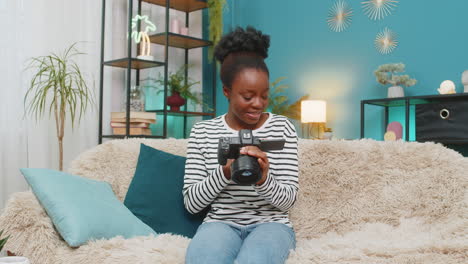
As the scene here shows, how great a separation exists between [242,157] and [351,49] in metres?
2.80

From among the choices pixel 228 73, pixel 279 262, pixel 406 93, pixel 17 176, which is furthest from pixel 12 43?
pixel 406 93

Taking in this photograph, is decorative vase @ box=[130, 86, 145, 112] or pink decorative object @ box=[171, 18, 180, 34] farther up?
pink decorative object @ box=[171, 18, 180, 34]

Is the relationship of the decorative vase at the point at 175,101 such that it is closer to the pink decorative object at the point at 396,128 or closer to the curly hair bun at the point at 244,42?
the pink decorative object at the point at 396,128

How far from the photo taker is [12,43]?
2986mm

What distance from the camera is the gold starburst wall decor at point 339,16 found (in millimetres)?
3762

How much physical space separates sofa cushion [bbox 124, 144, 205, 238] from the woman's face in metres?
0.46

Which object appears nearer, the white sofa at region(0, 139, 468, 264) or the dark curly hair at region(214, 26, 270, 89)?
the white sofa at region(0, 139, 468, 264)

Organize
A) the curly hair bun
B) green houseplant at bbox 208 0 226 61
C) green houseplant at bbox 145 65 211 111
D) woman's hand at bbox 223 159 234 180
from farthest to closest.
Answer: green houseplant at bbox 208 0 226 61
green houseplant at bbox 145 65 211 111
the curly hair bun
woman's hand at bbox 223 159 234 180

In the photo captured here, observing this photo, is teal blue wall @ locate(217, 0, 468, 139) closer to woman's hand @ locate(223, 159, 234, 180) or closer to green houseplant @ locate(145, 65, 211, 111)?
green houseplant @ locate(145, 65, 211, 111)

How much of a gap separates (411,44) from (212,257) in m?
2.79

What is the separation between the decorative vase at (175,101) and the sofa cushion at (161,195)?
199 cm

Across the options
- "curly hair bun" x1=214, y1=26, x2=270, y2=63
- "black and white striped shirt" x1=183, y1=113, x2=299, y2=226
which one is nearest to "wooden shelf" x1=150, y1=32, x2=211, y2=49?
"curly hair bun" x1=214, y1=26, x2=270, y2=63

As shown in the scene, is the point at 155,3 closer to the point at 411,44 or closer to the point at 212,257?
the point at 411,44

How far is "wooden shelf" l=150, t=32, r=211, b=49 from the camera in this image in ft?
12.2
